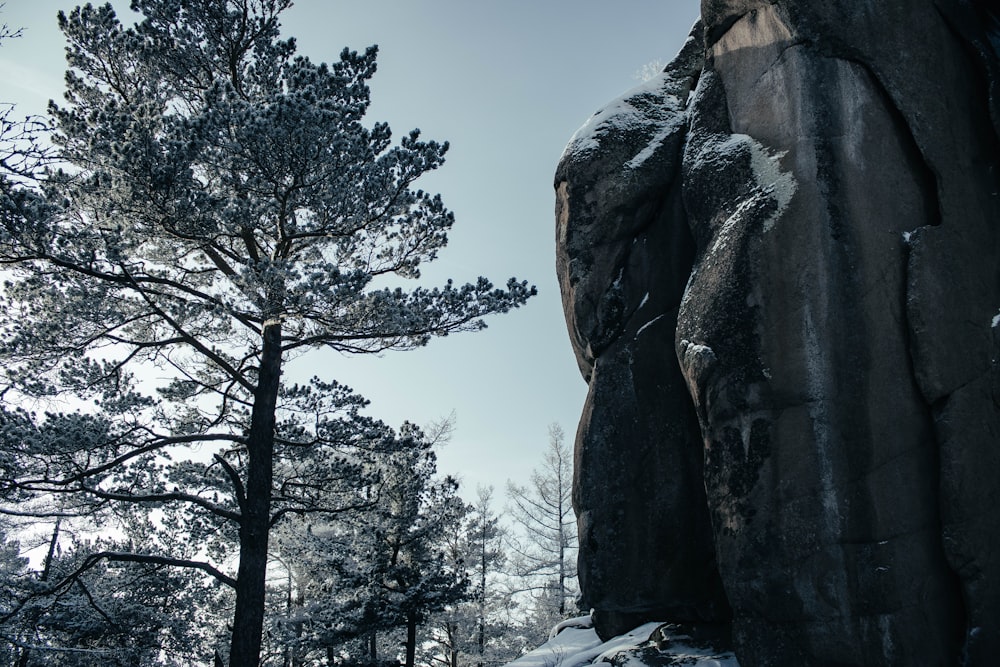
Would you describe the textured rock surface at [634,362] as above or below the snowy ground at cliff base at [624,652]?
above

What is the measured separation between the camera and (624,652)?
24.6 ft

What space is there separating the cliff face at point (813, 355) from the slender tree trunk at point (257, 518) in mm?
4450

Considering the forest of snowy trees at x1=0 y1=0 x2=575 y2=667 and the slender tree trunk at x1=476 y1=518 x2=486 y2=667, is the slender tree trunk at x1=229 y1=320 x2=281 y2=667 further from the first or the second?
the slender tree trunk at x1=476 y1=518 x2=486 y2=667

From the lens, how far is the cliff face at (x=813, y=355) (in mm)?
5906

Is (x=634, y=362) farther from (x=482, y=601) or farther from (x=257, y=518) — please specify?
(x=482, y=601)

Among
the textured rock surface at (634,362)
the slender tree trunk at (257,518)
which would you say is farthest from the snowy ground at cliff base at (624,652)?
the slender tree trunk at (257,518)

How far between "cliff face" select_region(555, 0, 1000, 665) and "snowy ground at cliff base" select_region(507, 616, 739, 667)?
338mm

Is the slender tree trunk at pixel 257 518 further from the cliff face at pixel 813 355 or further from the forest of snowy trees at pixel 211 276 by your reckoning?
the cliff face at pixel 813 355

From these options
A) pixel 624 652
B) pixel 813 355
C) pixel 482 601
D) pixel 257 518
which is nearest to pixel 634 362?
pixel 813 355

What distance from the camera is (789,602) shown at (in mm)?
6078

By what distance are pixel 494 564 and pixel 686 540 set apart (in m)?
16.7

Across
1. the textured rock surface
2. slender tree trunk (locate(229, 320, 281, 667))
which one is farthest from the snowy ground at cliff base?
slender tree trunk (locate(229, 320, 281, 667))

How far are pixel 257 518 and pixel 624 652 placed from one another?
5.21m

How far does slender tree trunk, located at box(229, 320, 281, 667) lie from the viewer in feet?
28.7
